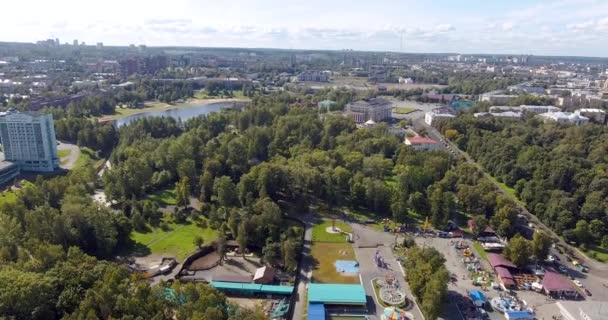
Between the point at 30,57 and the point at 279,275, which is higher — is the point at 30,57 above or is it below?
above

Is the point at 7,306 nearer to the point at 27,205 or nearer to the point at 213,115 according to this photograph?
the point at 27,205

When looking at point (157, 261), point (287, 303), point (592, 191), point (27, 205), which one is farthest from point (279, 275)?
point (592, 191)

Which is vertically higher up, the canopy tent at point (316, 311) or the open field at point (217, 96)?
the open field at point (217, 96)

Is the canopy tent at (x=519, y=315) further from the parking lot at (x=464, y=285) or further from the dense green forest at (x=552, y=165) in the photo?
the dense green forest at (x=552, y=165)

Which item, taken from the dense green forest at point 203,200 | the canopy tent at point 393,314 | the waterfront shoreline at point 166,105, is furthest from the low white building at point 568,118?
the waterfront shoreline at point 166,105

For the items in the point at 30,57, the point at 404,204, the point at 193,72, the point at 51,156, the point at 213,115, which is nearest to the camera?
the point at 404,204

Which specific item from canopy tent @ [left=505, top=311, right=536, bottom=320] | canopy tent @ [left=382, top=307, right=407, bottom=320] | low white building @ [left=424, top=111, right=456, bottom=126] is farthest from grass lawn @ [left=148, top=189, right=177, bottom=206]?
low white building @ [left=424, top=111, right=456, bottom=126]
